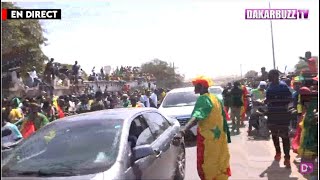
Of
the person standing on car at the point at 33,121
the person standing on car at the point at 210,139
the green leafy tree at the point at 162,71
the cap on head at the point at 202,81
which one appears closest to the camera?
the person standing on car at the point at 210,139

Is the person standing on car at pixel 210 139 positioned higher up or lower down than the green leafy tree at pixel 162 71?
lower down

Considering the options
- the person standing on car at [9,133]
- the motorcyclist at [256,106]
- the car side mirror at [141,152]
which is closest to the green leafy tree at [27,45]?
the motorcyclist at [256,106]

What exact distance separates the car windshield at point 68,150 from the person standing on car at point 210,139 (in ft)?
3.82

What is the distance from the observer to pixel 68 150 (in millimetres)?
4469

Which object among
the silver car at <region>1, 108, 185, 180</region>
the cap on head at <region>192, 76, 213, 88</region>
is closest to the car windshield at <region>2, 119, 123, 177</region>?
the silver car at <region>1, 108, 185, 180</region>

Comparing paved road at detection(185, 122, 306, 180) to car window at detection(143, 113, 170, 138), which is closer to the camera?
car window at detection(143, 113, 170, 138)

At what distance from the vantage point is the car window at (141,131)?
487 cm

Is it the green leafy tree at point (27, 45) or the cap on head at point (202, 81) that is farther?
the green leafy tree at point (27, 45)

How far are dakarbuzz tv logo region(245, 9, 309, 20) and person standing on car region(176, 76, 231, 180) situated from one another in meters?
1.20

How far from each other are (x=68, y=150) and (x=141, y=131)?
101cm

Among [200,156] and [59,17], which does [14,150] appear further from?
[200,156]

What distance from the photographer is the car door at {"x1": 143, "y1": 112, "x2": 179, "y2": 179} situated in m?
5.05

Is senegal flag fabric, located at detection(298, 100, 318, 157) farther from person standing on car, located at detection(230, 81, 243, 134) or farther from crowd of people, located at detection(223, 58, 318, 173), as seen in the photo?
person standing on car, located at detection(230, 81, 243, 134)

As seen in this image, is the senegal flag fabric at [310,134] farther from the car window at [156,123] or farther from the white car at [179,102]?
the white car at [179,102]
